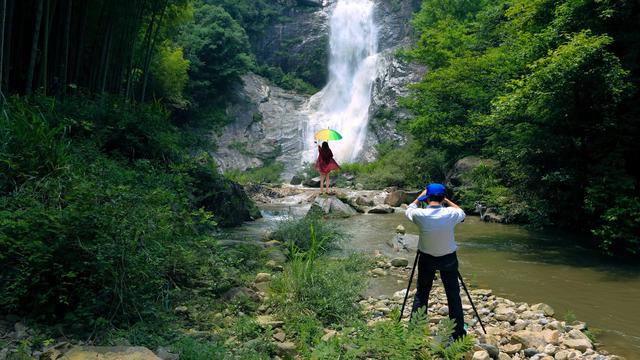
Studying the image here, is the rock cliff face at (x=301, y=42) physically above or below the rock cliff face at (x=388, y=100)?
above

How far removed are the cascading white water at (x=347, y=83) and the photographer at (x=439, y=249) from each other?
29.5m

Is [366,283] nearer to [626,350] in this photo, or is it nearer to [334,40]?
[626,350]

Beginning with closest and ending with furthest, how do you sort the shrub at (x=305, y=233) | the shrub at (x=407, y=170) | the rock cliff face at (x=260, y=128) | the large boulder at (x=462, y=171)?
the shrub at (x=305, y=233) < the large boulder at (x=462, y=171) < the shrub at (x=407, y=170) < the rock cliff face at (x=260, y=128)

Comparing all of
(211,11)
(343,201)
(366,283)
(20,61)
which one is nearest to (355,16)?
(211,11)

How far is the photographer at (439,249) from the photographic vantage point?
4555 mm

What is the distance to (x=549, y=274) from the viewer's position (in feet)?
25.3

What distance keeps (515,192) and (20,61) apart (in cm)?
1161

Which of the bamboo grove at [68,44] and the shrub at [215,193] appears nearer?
the bamboo grove at [68,44]

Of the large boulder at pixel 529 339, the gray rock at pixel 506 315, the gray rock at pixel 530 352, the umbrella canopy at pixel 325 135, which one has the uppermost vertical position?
the umbrella canopy at pixel 325 135

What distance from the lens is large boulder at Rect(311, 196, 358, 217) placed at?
47.9 feet

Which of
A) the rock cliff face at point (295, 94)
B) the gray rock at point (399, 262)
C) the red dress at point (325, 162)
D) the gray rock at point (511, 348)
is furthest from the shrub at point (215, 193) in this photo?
the rock cliff face at point (295, 94)

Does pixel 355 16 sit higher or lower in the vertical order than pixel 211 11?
higher

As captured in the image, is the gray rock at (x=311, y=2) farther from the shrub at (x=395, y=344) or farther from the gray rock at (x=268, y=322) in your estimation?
the shrub at (x=395, y=344)

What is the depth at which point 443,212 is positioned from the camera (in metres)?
4.60
